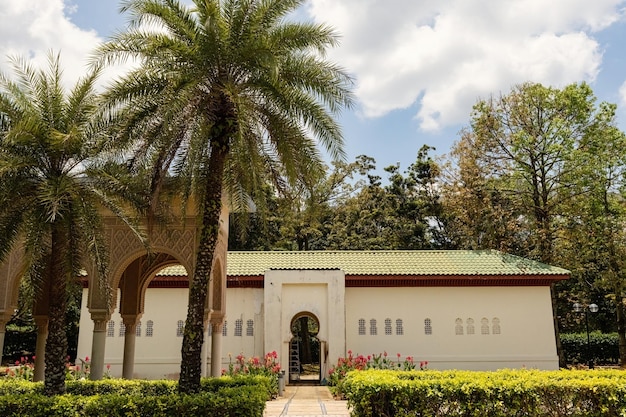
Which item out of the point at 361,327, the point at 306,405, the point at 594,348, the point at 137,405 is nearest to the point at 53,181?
the point at 137,405

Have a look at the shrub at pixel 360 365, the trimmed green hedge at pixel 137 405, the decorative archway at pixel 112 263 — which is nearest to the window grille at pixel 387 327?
the shrub at pixel 360 365

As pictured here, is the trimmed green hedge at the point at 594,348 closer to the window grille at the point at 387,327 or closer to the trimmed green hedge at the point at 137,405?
the window grille at the point at 387,327

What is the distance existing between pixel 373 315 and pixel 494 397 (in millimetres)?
10818

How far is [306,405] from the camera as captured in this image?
14148 millimetres

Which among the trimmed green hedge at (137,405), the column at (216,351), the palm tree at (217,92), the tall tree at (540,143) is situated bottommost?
the trimmed green hedge at (137,405)

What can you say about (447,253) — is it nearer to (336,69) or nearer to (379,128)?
(379,128)

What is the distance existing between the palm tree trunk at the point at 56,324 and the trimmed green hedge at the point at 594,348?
2607 centimetres

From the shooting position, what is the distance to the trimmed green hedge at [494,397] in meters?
9.85

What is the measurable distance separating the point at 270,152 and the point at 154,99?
2645mm

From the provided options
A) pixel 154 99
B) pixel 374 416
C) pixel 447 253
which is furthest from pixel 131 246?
pixel 447 253

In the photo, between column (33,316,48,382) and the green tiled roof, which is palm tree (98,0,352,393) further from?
the green tiled roof

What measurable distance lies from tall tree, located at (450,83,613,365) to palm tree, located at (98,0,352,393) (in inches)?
661

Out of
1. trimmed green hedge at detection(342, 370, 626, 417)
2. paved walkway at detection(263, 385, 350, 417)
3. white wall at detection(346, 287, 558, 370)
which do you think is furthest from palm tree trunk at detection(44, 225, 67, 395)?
white wall at detection(346, 287, 558, 370)

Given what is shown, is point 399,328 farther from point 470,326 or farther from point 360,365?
point 360,365
